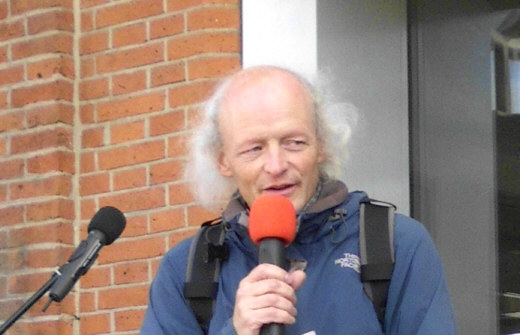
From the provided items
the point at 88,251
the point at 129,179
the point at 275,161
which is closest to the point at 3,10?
the point at 129,179

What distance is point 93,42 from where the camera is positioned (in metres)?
5.43

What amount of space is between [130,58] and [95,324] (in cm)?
115

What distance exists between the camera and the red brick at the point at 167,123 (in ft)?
16.7

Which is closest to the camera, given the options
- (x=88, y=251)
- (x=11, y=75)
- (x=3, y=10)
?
(x=88, y=251)

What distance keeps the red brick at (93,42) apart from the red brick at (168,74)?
33 cm

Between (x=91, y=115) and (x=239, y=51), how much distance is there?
81 centimetres

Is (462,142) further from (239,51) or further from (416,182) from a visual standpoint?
(239,51)

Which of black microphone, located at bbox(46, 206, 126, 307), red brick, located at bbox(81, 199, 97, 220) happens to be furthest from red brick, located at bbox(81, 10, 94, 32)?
black microphone, located at bbox(46, 206, 126, 307)

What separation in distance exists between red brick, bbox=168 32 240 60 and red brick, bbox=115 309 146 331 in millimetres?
1079

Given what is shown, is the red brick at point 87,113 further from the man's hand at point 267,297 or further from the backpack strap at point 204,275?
the man's hand at point 267,297

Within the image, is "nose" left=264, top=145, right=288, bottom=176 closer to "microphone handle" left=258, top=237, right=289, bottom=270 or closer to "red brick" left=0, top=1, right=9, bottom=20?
"microphone handle" left=258, top=237, right=289, bottom=270

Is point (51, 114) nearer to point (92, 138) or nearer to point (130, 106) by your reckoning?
point (92, 138)

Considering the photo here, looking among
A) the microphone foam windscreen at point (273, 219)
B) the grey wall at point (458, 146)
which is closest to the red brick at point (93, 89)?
the grey wall at point (458, 146)

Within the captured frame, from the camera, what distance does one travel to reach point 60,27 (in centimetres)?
543
